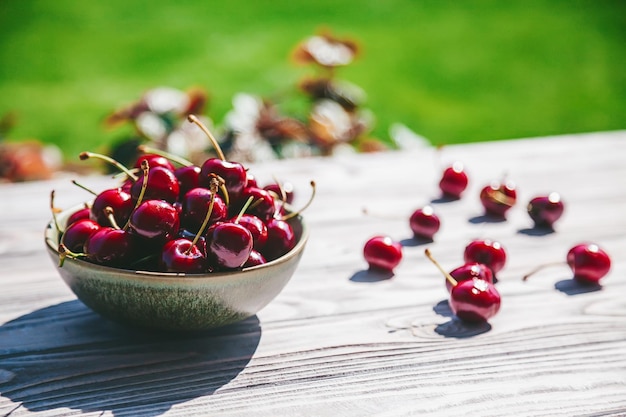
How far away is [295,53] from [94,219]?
5.74 ft

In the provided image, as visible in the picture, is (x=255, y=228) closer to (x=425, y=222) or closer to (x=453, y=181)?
(x=425, y=222)

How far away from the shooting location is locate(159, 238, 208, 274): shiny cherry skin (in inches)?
35.7

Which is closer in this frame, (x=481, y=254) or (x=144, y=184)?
(x=144, y=184)

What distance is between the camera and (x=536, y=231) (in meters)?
1.48

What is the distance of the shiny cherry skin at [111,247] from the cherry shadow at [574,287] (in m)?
0.68

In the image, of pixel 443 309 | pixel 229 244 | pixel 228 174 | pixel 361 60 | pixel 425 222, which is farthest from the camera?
pixel 361 60

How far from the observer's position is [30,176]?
2289 millimetres

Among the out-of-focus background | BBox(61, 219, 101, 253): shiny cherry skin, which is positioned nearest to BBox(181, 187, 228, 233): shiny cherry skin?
BBox(61, 219, 101, 253): shiny cherry skin

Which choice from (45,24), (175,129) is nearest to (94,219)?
(175,129)

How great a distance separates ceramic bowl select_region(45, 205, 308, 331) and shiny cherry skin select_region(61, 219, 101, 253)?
19 millimetres

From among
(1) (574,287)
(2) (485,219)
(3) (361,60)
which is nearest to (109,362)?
(1) (574,287)

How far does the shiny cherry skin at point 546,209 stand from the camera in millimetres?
1466

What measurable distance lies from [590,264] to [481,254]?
17 centimetres

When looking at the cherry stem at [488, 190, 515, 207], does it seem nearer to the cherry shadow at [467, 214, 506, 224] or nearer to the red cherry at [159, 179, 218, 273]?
the cherry shadow at [467, 214, 506, 224]
